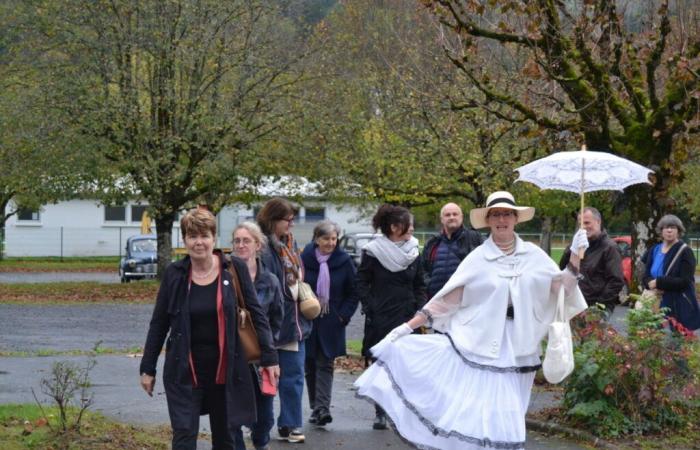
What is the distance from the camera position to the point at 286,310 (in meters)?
9.53

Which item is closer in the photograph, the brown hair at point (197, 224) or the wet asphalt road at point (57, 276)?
the brown hair at point (197, 224)

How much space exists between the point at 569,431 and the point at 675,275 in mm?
2443

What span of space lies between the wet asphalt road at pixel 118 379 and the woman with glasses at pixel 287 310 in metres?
0.23

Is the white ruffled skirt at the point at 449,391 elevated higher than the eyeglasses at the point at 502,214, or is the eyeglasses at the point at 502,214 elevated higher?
the eyeglasses at the point at 502,214

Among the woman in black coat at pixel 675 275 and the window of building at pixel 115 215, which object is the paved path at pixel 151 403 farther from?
the window of building at pixel 115 215

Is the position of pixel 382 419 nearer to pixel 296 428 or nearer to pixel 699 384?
pixel 296 428

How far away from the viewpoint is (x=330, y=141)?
103 ft

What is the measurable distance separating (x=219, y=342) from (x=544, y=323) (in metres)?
2.04

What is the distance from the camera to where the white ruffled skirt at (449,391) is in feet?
23.8

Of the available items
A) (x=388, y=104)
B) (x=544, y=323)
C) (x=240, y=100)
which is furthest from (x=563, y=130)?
(x=388, y=104)

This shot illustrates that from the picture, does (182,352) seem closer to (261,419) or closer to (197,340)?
(197,340)

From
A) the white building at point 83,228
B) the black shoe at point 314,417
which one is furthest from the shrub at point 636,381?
the white building at point 83,228

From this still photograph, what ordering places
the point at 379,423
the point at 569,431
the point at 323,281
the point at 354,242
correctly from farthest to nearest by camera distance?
1. the point at 354,242
2. the point at 323,281
3. the point at 379,423
4. the point at 569,431

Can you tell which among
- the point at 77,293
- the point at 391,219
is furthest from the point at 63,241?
the point at 391,219
